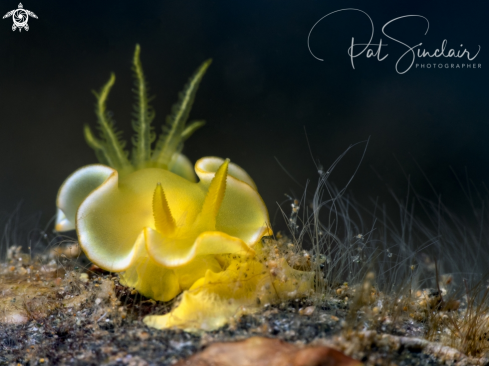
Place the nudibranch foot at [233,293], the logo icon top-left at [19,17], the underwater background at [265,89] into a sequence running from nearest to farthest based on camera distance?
the nudibranch foot at [233,293]
the underwater background at [265,89]
the logo icon top-left at [19,17]

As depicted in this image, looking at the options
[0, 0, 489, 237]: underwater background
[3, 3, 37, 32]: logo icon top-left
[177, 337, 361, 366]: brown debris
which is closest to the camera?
[177, 337, 361, 366]: brown debris

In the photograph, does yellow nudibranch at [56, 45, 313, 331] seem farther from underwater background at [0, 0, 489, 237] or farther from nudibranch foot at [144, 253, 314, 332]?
underwater background at [0, 0, 489, 237]

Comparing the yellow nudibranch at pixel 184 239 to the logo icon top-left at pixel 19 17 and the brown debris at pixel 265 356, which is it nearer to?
the brown debris at pixel 265 356

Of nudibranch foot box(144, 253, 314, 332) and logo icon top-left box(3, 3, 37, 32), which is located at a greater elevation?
logo icon top-left box(3, 3, 37, 32)

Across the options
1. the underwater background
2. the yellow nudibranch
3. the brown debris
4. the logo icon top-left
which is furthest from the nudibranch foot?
the logo icon top-left

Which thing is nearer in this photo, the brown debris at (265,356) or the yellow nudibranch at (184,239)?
the brown debris at (265,356)

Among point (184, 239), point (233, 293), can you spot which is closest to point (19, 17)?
point (184, 239)

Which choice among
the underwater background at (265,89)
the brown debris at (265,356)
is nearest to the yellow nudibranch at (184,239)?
the brown debris at (265,356)
